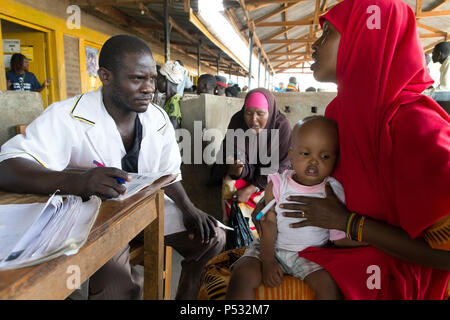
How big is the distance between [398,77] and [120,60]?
131 centimetres

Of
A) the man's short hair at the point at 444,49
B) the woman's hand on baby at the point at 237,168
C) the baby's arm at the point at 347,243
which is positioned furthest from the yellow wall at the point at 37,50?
the man's short hair at the point at 444,49

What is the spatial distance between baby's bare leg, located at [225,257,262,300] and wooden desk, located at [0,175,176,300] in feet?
1.22

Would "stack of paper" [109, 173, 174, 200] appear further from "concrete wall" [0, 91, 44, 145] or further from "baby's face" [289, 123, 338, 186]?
"concrete wall" [0, 91, 44, 145]

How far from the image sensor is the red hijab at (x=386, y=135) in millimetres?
852

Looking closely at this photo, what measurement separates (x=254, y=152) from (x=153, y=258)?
1.65 m

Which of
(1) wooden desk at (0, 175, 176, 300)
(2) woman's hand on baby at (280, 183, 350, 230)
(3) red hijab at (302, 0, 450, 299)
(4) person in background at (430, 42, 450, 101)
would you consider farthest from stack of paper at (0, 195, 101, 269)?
(4) person in background at (430, 42, 450, 101)

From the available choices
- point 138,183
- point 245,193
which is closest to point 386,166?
point 138,183

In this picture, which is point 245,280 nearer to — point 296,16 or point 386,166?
point 386,166

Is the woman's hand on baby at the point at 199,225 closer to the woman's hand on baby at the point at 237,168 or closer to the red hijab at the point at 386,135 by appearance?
the red hijab at the point at 386,135

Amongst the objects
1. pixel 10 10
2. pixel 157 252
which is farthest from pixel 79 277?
pixel 10 10

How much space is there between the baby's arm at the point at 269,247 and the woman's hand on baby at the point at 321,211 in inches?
4.3

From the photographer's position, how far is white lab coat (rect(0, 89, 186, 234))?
49.2 inches
